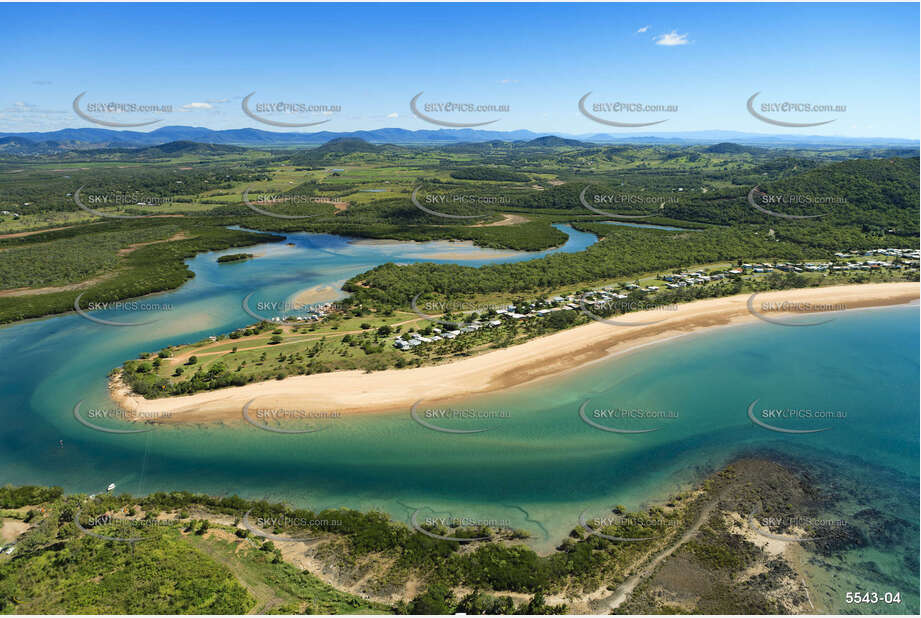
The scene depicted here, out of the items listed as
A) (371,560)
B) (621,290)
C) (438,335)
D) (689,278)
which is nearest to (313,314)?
(438,335)

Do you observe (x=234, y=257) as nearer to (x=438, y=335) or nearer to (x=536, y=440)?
(x=438, y=335)

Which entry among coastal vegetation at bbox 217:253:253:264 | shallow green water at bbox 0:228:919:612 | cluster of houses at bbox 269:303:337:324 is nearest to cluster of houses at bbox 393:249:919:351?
shallow green water at bbox 0:228:919:612

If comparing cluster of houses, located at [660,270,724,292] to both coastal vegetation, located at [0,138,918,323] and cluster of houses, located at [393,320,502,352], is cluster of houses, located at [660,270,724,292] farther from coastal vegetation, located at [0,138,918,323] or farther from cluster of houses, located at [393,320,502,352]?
cluster of houses, located at [393,320,502,352]

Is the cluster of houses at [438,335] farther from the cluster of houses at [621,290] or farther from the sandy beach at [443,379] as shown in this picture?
the sandy beach at [443,379]

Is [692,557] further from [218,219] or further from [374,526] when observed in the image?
[218,219]

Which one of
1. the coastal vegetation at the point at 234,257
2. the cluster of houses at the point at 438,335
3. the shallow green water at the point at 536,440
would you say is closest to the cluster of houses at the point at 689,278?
the shallow green water at the point at 536,440

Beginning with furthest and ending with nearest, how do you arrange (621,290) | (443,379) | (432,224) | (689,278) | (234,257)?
(432,224) < (234,257) < (689,278) < (621,290) < (443,379)

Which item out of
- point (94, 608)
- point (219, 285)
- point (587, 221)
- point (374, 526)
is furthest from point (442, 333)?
point (587, 221)

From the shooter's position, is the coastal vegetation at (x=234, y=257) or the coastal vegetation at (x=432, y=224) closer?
the coastal vegetation at (x=432, y=224)
